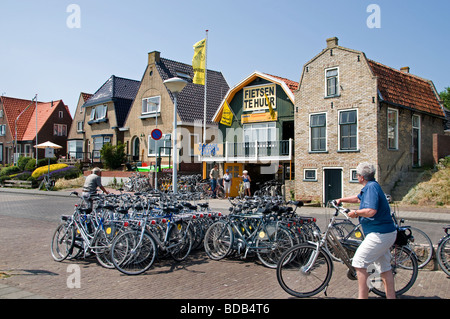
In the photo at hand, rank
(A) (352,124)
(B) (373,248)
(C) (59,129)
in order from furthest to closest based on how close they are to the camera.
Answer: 1. (C) (59,129)
2. (A) (352,124)
3. (B) (373,248)

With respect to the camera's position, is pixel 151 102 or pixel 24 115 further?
pixel 24 115

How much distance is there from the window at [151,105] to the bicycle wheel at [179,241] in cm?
2326

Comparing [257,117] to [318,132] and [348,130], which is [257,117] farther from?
[348,130]

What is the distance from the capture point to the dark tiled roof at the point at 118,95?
113 feet

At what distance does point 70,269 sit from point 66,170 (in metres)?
26.4

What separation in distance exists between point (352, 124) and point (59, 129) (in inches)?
1544

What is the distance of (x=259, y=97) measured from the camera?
79.1 ft

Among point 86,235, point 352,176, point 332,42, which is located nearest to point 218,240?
point 86,235

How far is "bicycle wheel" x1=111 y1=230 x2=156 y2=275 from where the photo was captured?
6355 mm

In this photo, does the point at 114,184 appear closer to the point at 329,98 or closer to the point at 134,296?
the point at 329,98

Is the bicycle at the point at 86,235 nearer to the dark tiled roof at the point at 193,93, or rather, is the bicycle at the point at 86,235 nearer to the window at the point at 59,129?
the dark tiled roof at the point at 193,93


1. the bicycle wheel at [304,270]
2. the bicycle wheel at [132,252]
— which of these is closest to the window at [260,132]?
the bicycle wheel at [132,252]

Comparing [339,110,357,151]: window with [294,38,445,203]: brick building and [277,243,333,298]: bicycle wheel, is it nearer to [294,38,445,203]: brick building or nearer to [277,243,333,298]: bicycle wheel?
[294,38,445,203]: brick building
